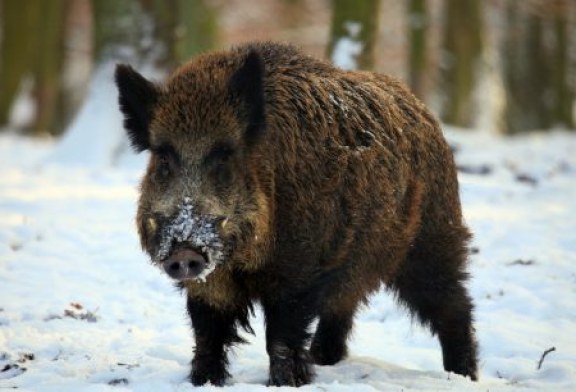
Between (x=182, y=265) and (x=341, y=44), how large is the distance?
27.6ft

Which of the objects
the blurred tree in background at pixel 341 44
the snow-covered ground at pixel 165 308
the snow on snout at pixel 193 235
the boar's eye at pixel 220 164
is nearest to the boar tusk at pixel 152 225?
the snow on snout at pixel 193 235

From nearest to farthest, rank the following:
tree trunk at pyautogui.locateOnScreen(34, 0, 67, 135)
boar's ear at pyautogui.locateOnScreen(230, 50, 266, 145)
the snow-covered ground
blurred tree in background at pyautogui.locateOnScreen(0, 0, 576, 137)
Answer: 1. boar's ear at pyautogui.locateOnScreen(230, 50, 266, 145)
2. the snow-covered ground
3. blurred tree in background at pyautogui.locateOnScreen(0, 0, 576, 137)
4. tree trunk at pyautogui.locateOnScreen(34, 0, 67, 135)

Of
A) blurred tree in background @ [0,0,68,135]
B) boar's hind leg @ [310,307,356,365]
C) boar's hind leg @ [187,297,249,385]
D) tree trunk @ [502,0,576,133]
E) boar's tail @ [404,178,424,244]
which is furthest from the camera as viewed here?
tree trunk @ [502,0,576,133]

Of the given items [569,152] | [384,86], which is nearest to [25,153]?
[569,152]

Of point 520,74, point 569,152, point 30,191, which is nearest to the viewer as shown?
point 30,191

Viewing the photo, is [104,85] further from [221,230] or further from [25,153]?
[221,230]

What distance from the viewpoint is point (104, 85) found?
46.5 ft

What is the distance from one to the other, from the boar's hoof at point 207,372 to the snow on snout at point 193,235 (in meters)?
0.83

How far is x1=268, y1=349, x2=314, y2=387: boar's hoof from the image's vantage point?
5523mm

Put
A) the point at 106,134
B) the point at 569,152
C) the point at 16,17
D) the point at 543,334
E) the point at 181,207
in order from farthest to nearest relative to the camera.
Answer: the point at 16,17, the point at 569,152, the point at 106,134, the point at 543,334, the point at 181,207

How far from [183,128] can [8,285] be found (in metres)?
3.11

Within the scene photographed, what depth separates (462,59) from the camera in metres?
21.0

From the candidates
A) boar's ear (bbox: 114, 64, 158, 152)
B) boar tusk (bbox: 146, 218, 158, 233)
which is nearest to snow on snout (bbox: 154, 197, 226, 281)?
boar tusk (bbox: 146, 218, 158, 233)

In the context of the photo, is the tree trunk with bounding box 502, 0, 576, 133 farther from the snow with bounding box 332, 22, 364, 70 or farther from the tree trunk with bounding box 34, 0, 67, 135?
the snow with bounding box 332, 22, 364, 70
